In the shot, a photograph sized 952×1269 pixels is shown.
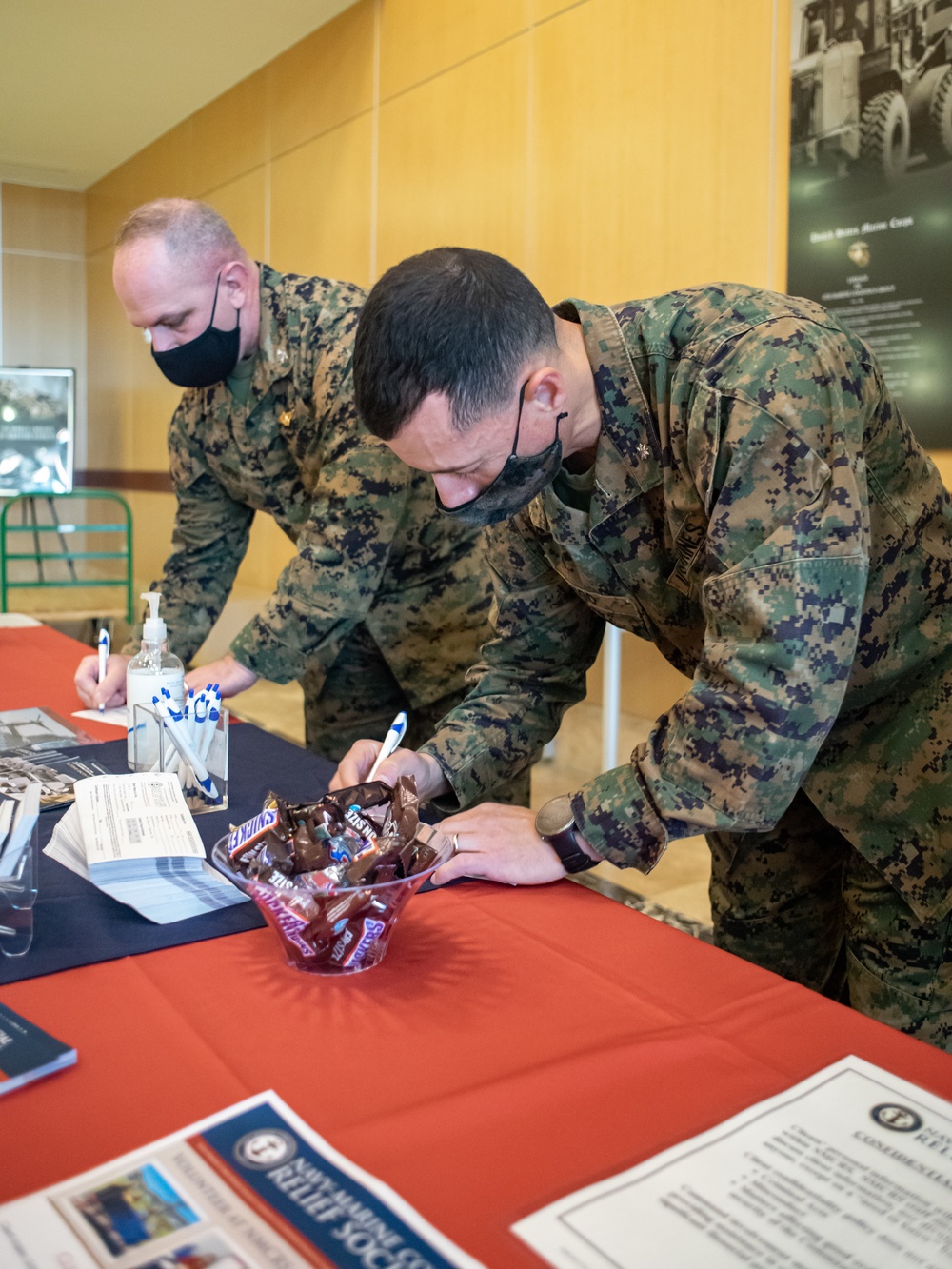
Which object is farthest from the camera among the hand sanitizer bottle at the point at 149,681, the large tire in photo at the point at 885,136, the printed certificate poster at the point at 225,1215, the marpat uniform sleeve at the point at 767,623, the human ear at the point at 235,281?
the large tire in photo at the point at 885,136

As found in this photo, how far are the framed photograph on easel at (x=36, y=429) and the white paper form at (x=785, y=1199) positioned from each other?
7136 mm

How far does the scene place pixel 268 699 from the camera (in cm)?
526

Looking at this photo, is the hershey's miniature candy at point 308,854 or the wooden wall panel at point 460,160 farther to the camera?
the wooden wall panel at point 460,160

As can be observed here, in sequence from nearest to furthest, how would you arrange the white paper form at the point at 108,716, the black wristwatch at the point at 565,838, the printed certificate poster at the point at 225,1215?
the printed certificate poster at the point at 225,1215 → the black wristwatch at the point at 565,838 → the white paper form at the point at 108,716

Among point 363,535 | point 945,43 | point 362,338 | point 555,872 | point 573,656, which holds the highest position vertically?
point 945,43

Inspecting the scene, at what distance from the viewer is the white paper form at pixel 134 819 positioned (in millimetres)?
971

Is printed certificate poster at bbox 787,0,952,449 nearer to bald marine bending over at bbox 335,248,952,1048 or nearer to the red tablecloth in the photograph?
bald marine bending over at bbox 335,248,952,1048

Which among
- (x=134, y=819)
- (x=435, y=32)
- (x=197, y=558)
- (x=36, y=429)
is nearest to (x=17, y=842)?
(x=134, y=819)

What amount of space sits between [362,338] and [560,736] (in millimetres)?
3024

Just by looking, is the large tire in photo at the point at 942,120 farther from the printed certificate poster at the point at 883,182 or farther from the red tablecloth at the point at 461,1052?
the red tablecloth at the point at 461,1052

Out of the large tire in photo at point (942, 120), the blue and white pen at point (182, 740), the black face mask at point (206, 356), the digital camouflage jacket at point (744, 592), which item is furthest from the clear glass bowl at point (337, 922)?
the large tire in photo at point (942, 120)

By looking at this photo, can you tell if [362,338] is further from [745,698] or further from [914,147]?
[914,147]

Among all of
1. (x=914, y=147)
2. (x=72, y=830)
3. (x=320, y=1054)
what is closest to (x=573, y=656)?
(x=72, y=830)

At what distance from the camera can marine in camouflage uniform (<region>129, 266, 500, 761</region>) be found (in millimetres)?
1759
